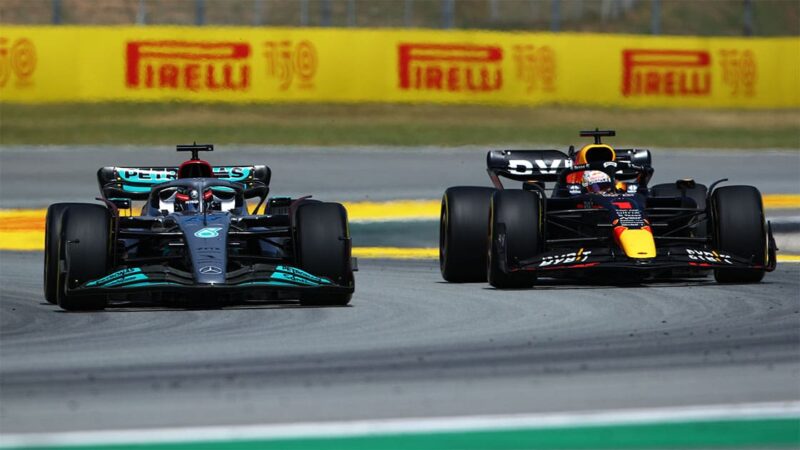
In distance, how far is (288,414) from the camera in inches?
294

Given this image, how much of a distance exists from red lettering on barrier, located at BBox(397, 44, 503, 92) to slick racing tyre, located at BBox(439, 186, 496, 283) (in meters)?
17.5

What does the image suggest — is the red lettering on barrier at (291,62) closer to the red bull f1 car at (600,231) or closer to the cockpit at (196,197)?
the red bull f1 car at (600,231)

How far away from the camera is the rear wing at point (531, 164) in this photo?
14938 millimetres

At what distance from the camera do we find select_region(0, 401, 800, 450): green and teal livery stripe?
21.9ft

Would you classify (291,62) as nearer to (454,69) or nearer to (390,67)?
(390,67)

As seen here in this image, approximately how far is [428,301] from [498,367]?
11.4 feet

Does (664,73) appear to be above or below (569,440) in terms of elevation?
above

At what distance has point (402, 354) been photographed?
9.49m

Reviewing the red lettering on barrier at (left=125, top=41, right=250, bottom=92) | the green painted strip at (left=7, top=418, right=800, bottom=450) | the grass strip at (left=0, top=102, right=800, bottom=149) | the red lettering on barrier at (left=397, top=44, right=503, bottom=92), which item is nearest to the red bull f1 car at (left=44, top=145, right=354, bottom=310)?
the green painted strip at (left=7, top=418, right=800, bottom=450)

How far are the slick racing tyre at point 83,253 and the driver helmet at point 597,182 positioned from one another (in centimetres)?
413

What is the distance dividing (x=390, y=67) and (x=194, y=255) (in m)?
20.4

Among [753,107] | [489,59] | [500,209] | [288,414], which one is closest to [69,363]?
[288,414]

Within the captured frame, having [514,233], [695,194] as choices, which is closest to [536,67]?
[695,194]

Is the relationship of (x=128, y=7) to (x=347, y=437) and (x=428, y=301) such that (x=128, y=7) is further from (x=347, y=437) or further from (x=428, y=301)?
(x=347, y=437)
